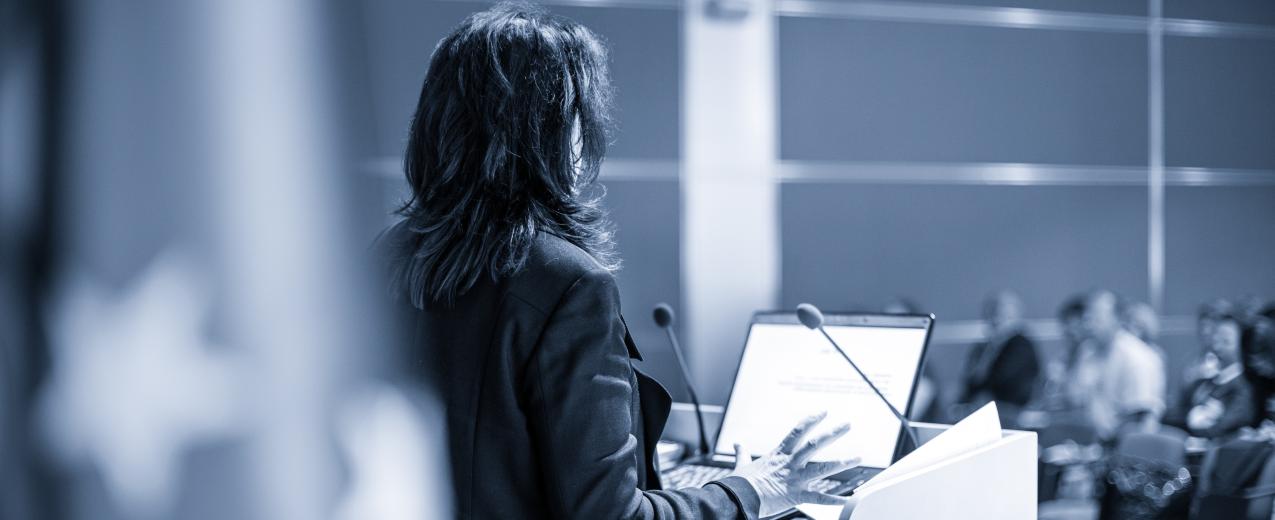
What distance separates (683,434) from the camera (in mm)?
1771

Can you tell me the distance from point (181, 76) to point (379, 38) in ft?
0.23

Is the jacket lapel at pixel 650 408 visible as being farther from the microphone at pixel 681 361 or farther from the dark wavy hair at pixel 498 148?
the microphone at pixel 681 361

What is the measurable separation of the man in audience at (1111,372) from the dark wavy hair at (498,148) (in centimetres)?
467

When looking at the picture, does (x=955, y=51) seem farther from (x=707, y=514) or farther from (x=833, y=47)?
(x=707, y=514)

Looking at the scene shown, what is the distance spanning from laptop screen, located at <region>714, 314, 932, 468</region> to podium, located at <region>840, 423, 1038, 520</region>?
0.16 m

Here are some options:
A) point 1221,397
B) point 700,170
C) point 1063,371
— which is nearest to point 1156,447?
point 1221,397

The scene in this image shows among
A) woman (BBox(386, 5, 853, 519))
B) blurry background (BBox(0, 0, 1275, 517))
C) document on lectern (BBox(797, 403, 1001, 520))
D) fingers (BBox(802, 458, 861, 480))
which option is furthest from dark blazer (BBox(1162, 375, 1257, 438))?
woman (BBox(386, 5, 853, 519))

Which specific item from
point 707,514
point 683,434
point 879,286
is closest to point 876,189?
point 879,286

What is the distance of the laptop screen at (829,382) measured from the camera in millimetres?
1439

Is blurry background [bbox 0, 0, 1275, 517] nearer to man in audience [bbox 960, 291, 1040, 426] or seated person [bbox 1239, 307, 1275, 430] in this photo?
man in audience [bbox 960, 291, 1040, 426]

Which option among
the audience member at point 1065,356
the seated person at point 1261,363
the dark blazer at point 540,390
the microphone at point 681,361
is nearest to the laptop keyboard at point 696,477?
the microphone at point 681,361

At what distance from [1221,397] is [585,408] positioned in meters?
4.04

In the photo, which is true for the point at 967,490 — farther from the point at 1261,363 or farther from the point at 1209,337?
the point at 1209,337

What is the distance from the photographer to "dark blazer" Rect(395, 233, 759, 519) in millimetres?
952
